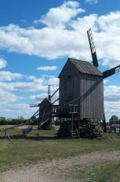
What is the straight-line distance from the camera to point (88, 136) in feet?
124

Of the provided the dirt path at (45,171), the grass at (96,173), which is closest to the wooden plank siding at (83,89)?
the dirt path at (45,171)

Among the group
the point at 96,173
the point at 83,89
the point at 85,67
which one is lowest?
the point at 96,173

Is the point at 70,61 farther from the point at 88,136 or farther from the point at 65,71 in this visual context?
the point at 88,136

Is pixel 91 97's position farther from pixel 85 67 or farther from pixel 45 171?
pixel 45 171

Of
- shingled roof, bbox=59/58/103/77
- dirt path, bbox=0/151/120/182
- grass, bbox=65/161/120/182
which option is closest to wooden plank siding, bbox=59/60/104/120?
shingled roof, bbox=59/58/103/77

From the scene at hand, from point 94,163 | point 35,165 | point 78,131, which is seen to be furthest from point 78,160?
point 78,131

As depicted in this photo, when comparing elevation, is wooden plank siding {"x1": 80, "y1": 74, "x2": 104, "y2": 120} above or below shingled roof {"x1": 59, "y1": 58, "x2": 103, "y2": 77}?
below

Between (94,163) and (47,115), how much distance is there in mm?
22648

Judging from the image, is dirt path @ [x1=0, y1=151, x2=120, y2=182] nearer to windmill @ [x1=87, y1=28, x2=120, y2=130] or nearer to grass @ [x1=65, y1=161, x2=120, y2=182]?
grass @ [x1=65, y1=161, x2=120, y2=182]

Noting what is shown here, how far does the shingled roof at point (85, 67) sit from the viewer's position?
128 feet

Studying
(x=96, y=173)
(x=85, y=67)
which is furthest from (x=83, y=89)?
(x=96, y=173)

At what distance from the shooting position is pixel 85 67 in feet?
132

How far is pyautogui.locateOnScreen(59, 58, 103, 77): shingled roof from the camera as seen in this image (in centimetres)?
3891

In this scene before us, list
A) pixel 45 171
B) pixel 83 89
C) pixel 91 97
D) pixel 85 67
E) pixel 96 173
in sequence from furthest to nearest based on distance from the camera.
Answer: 1. pixel 85 67
2. pixel 91 97
3. pixel 83 89
4. pixel 45 171
5. pixel 96 173
